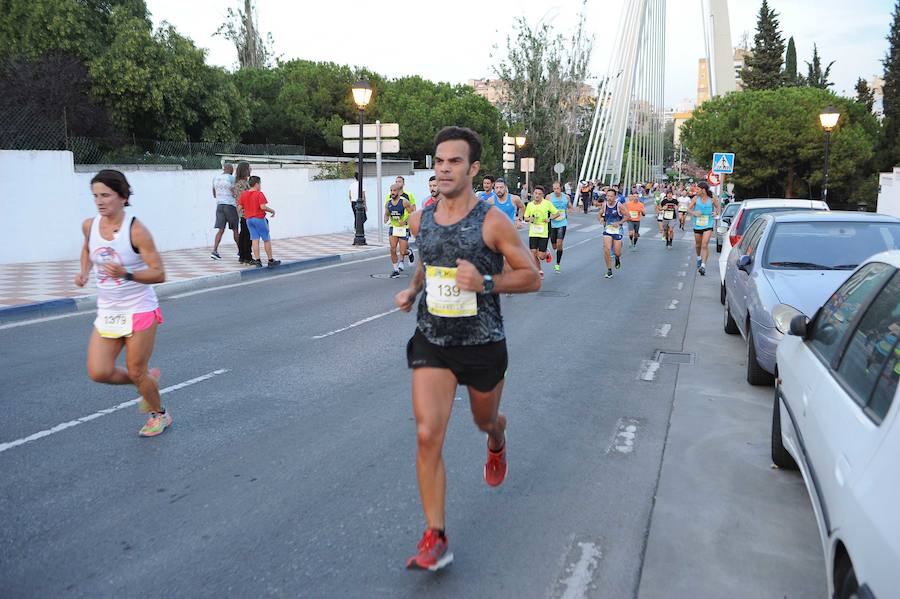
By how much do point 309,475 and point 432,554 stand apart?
1.46 metres

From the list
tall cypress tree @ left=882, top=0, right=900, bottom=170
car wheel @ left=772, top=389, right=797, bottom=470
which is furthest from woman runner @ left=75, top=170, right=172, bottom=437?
tall cypress tree @ left=882, top=0, right=900, bottom=170

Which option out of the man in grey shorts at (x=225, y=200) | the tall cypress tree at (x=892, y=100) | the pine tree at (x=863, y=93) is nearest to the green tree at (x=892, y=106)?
the tall cypress tree at (x=892, y=100)

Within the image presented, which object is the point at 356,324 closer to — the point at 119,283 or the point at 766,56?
the point at 119,283

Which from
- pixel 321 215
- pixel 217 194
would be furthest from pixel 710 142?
pixel 217 194

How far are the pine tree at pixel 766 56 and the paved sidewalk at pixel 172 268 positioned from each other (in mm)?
52785

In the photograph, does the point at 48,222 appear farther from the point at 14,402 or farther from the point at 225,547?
the point at 225,547

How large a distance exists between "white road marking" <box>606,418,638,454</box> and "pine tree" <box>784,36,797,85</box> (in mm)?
69460

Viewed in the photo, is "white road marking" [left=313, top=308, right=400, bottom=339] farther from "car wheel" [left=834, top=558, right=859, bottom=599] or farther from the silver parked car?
"car wheel" [left=834, top=558, right=859, bottom=599]

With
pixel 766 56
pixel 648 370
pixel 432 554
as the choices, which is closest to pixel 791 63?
pixel 766 56

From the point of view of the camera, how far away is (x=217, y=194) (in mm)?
16438

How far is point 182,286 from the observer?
512 inches

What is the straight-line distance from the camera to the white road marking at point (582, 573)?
11.1 feet

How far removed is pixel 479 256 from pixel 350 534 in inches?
60.6

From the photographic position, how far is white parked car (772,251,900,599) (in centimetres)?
230
